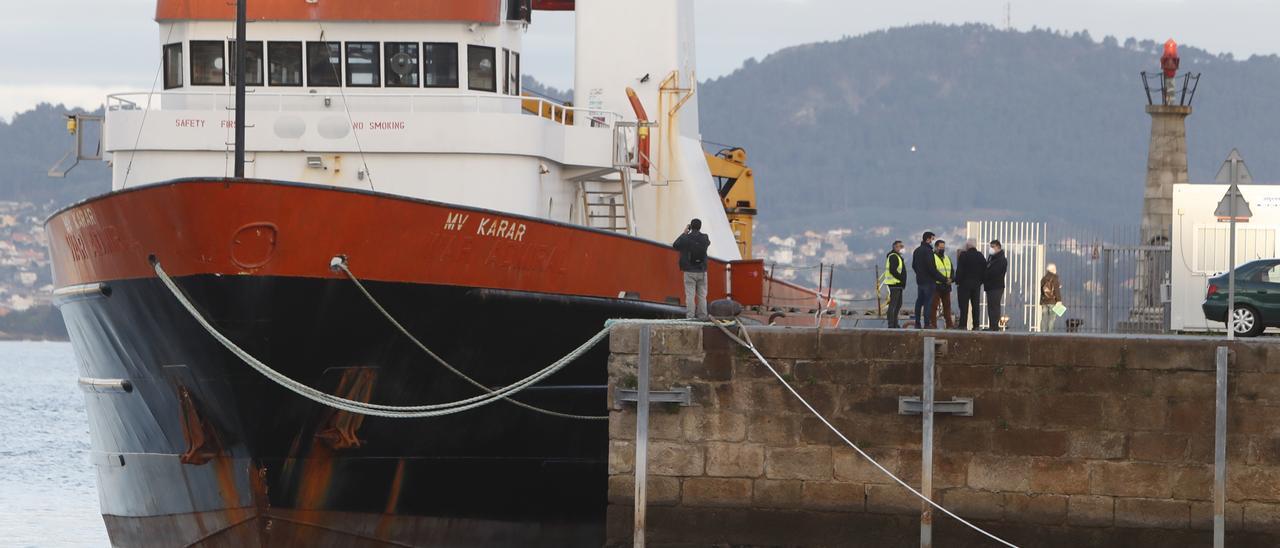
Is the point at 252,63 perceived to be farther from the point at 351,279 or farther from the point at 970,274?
the point at 970,274

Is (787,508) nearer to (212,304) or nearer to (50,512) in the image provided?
(212,304)

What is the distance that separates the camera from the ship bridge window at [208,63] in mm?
22984

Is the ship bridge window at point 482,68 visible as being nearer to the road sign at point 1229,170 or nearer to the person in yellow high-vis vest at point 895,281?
the person in yellow high-vis vest at point 895,281

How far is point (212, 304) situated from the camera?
18156 mm

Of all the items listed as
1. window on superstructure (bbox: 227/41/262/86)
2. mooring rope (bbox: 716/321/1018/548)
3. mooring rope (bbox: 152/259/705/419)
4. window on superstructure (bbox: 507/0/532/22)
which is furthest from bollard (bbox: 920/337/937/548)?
window on superstructure (bbox: 227/41/262/86)

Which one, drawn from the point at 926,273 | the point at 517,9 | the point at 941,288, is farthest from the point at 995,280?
the point at 517,9

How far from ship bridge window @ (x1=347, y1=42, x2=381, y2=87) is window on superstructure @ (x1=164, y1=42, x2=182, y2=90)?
83.6 inches

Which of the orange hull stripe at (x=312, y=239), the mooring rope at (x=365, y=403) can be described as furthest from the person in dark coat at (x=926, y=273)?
the mooring rope at (x=365, y=403)

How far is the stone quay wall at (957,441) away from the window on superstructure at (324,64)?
723 centimetres

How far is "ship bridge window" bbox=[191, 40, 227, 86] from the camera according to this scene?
2298 cm

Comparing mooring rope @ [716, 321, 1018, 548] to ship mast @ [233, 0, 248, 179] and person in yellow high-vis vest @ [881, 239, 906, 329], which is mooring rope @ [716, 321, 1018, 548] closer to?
ship mast @ [233, 0, 248, 179]

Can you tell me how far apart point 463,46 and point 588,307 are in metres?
3.84

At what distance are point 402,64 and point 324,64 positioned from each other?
0.91 meters

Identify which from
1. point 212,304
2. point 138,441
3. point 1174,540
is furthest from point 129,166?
point 1174,540
